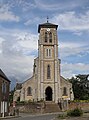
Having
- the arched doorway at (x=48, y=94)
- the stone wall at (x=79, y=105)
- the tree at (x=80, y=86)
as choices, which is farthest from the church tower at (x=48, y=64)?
the tree at (x=80, y=86)

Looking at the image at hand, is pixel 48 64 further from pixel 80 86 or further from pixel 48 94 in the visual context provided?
pixel 80 86

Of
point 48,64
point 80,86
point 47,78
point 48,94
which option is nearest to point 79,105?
point 47,78

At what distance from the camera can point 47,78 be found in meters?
77.1

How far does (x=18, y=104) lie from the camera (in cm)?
6762

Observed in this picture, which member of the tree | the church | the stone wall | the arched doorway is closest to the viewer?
the stone wall

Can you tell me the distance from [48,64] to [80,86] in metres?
17.8

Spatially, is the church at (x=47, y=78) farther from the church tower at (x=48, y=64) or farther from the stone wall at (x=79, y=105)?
the stone wall at (x=79, y=105)

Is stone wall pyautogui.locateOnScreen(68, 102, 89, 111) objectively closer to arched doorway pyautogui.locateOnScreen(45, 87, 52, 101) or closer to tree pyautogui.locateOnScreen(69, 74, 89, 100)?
arched doorway pyautogui.locateOnScreen(45, 87, 52, 101)

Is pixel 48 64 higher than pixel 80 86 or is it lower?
higher

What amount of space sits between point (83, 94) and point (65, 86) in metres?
12.0

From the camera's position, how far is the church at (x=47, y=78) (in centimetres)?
7619

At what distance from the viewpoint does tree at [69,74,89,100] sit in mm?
88325

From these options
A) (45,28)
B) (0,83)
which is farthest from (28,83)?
(0,83)

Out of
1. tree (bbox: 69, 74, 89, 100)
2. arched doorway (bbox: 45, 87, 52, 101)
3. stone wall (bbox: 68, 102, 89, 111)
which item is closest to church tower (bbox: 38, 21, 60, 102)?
arched doorway (bbox: 45, 87, 52, 101)
